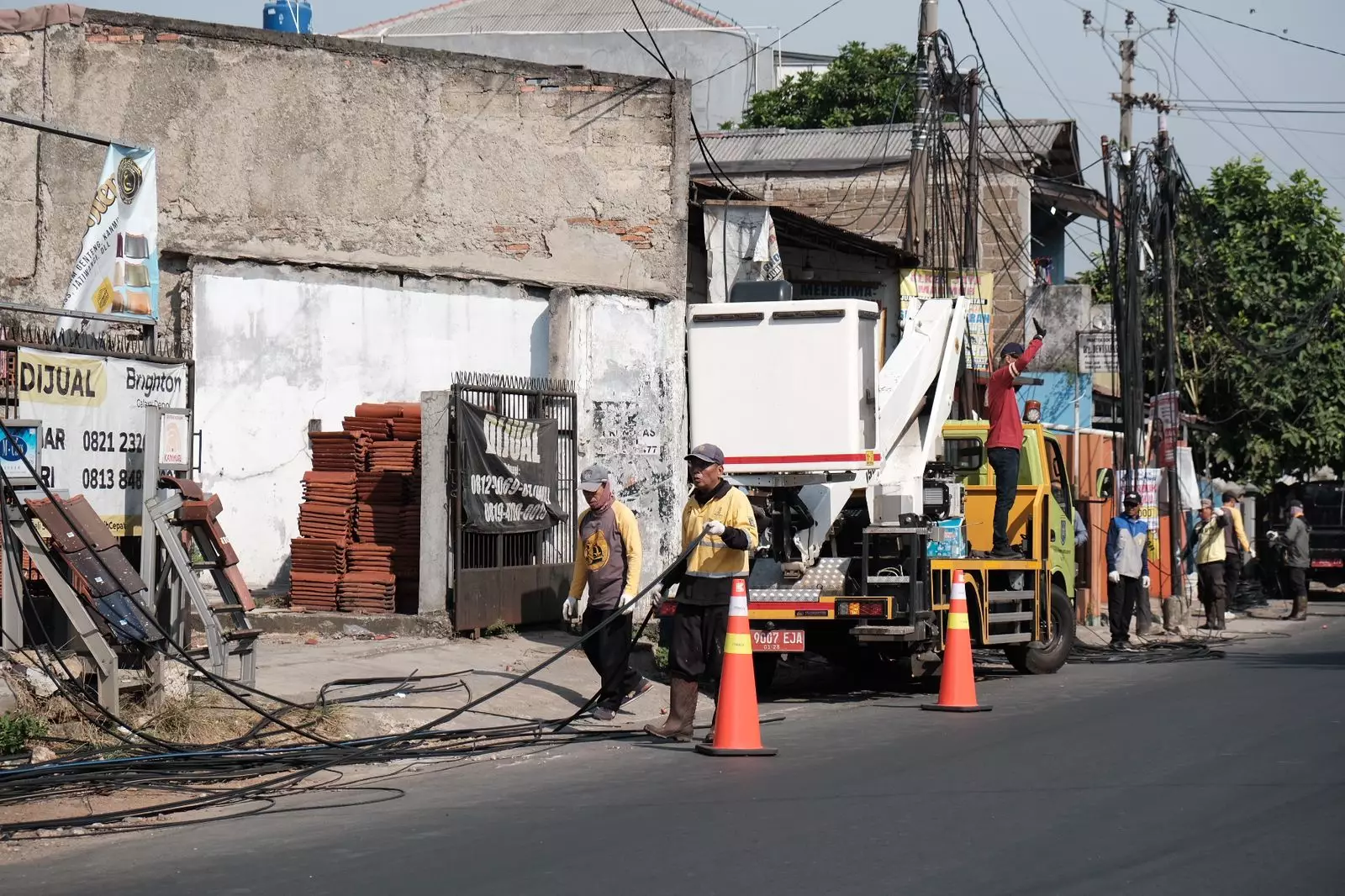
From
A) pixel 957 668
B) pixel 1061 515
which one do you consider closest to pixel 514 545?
pixel 957 668

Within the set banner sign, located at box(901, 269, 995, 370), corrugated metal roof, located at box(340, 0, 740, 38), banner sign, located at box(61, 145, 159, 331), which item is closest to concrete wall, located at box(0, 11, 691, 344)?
banner sign, located at box(61, 145, 159, 331)

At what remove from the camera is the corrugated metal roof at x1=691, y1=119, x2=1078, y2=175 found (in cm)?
2967

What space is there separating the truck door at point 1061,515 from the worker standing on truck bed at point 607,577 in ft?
18.4

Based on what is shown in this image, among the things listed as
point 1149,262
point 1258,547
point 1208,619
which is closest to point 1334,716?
point 1208,619

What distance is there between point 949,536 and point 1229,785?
19.2ft

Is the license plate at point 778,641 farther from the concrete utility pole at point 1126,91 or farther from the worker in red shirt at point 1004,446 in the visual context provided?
the concrete utility pole at point 1126,91

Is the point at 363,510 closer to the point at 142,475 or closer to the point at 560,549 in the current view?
the point at 560,549

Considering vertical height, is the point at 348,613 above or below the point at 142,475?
below

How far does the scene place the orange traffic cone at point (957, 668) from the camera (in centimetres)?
1217

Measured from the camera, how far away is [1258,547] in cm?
3234

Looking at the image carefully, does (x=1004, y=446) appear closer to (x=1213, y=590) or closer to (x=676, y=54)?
(x=1213, y=590)

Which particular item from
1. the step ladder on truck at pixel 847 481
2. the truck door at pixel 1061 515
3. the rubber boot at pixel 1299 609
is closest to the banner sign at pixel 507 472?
the step ladder on truck at pixel 847 481

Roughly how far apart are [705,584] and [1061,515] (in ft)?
23.4

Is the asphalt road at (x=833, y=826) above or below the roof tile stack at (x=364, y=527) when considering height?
below
